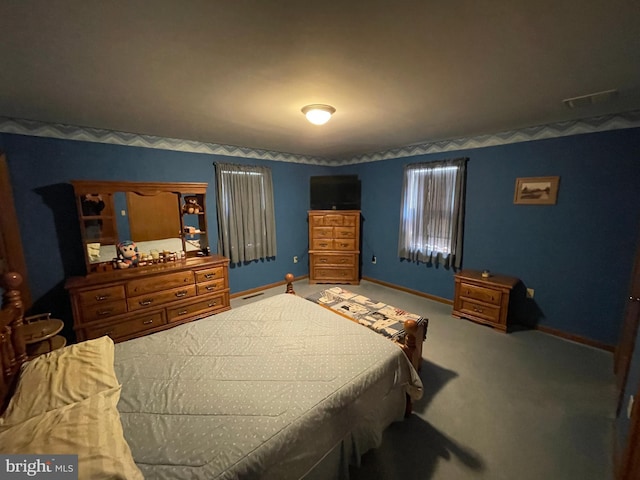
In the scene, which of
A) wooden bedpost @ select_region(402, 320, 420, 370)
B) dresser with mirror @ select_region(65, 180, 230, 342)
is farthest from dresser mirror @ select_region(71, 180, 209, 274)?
wooden bedpost @ select_region(402, 320, 420, 370)

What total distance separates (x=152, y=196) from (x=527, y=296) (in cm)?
482

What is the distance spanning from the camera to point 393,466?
1.54 metres

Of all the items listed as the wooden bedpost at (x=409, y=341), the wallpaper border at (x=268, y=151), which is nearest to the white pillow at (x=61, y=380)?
the wooden bedpost at (x=409, y=341)

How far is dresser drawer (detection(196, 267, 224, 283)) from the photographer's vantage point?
10.5ft

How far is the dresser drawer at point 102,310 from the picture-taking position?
249 centimetres

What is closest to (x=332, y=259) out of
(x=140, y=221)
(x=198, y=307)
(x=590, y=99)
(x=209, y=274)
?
(x=209, y=274)

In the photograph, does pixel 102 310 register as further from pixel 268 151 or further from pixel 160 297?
pixel 268 151

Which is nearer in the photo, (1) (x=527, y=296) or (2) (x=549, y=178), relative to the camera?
(2) (x=549, y=178)

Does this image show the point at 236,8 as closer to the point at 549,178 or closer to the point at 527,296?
the point at 549,178

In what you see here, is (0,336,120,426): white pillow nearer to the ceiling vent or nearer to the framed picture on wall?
the ceiling vent

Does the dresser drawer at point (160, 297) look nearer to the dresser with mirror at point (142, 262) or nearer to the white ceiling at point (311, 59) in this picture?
the dresser with mirror at point (142, 262)

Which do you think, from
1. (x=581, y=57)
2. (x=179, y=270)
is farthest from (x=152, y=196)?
(x=581, y=57)

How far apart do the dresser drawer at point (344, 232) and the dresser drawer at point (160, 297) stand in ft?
8.18

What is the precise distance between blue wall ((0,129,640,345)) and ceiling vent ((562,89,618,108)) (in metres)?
0.77
